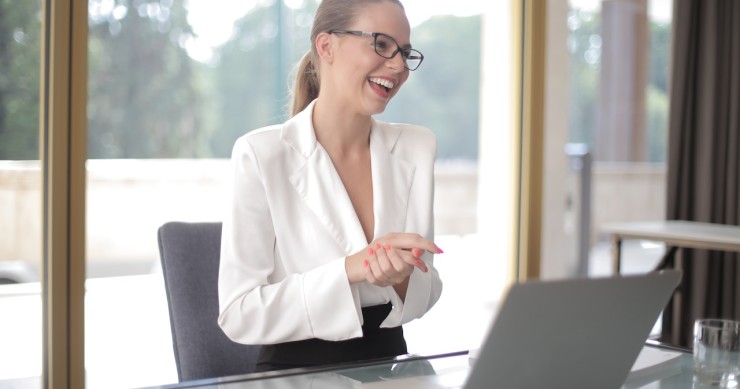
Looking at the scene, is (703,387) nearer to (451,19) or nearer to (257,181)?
(257,181)

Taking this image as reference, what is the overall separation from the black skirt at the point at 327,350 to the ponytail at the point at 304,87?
50cm

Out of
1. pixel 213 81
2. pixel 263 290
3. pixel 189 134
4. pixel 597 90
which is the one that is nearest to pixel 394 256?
→ pixel 263 290

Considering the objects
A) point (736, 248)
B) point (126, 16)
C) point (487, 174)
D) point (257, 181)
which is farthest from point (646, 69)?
point (257, 181)

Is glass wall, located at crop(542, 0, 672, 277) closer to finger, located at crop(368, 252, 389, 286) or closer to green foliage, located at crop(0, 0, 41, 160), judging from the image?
green foliage, located at crop(0, 0, 41, 160)

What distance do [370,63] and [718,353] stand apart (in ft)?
2.67

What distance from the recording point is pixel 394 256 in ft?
3.97

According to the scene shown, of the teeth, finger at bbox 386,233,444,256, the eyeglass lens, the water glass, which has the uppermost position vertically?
the eyeglass lens

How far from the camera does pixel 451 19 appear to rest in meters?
4.37

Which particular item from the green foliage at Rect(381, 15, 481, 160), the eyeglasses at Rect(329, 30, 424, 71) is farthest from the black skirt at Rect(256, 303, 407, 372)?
the green foliage at Rect(381, 15, 481, 160)

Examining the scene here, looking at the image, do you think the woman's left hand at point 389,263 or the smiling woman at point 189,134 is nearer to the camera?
the woman's left hand at point 389,263

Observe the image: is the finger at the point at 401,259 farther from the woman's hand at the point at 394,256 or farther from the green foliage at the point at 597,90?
the green foliage at the point at 597,90

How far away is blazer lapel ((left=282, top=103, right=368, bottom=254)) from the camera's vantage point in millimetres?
1536

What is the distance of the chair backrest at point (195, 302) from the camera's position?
1.52 meters

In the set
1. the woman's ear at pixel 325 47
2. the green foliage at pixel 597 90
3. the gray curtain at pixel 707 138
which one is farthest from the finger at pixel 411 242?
the green foliage at pixel 597 90
